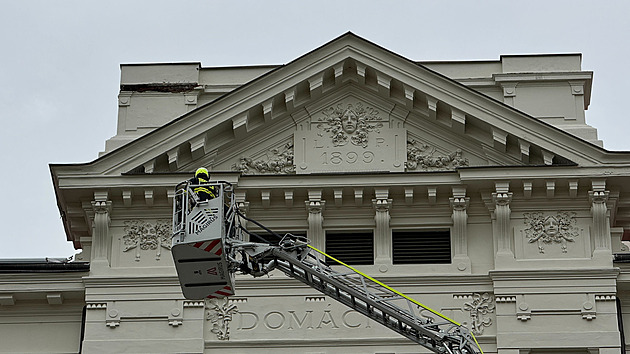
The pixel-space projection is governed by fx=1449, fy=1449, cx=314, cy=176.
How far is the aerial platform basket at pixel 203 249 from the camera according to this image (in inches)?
874

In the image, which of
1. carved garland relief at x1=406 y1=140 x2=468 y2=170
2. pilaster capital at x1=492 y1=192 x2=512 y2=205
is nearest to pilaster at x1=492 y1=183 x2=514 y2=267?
pilaster capital at x1=492 y1=192 x2=512 y2=205

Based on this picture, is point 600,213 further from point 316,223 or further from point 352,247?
point 316,223

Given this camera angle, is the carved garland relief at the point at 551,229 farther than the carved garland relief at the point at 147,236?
No

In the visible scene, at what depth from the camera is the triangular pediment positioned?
100 ft

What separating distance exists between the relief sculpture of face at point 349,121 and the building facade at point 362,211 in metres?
0.05

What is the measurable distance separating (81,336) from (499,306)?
866 centimetres

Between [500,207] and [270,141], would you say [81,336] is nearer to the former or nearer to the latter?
[270,141]

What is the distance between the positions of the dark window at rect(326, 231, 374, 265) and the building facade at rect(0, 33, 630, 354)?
1.3 inches

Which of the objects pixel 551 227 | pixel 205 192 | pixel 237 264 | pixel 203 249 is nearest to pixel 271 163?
pixel 551 227

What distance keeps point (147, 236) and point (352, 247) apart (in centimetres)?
432

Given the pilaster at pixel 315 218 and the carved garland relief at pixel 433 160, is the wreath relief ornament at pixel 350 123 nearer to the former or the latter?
the carved garland relief at pixel 433 160

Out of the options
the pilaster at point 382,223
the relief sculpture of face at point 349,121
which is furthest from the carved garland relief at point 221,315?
the relief sculpture of face at point 349,121

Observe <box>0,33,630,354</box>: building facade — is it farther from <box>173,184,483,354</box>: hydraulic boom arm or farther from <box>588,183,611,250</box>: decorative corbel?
<box>173,184,483,354</box>: hydraulic boom arm

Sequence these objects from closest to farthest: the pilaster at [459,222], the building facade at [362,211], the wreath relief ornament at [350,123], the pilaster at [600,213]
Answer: the building facade at [362,211]
the pilaster at [600,213]
the pilaster at [459,222]
the wreath relief ornament at [350,123]
